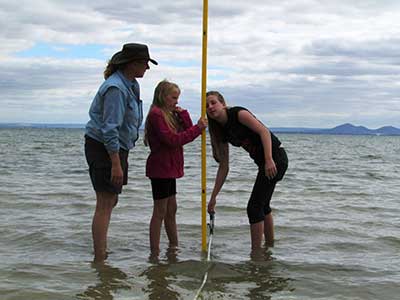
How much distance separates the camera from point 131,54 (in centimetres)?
511

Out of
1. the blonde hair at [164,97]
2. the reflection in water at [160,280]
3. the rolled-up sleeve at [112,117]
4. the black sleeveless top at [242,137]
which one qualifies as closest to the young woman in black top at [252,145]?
the black sleeveless top at [242,137]

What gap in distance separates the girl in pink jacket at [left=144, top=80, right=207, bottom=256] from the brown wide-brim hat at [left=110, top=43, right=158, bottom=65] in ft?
1.89

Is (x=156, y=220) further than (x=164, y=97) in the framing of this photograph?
Yes

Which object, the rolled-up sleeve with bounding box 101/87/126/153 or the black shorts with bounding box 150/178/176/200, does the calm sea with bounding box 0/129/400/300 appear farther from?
the rolled-up sleeve with bounding box 101/87/126/153

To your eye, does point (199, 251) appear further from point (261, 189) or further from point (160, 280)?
point (160, 280)

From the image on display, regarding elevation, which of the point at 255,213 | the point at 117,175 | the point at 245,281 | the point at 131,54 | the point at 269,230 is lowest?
the point at 245,281

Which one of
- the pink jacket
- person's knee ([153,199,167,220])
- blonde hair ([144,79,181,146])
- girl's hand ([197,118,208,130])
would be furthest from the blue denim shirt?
person's knee ([153,199,167,220])

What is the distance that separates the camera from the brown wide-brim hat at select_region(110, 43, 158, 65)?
5.11 meters

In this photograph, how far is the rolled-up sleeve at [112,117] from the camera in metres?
4.83

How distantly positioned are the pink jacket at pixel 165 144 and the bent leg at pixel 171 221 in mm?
412

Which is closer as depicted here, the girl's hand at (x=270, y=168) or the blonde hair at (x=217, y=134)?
the girl's hand at (x=270, y=168)

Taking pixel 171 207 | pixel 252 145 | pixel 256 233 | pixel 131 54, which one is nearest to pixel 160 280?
pixel 171 207

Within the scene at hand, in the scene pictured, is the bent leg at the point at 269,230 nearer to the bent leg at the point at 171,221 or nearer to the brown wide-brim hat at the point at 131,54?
the bent leg at the point at 171,221

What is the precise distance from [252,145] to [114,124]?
1.64 metres
